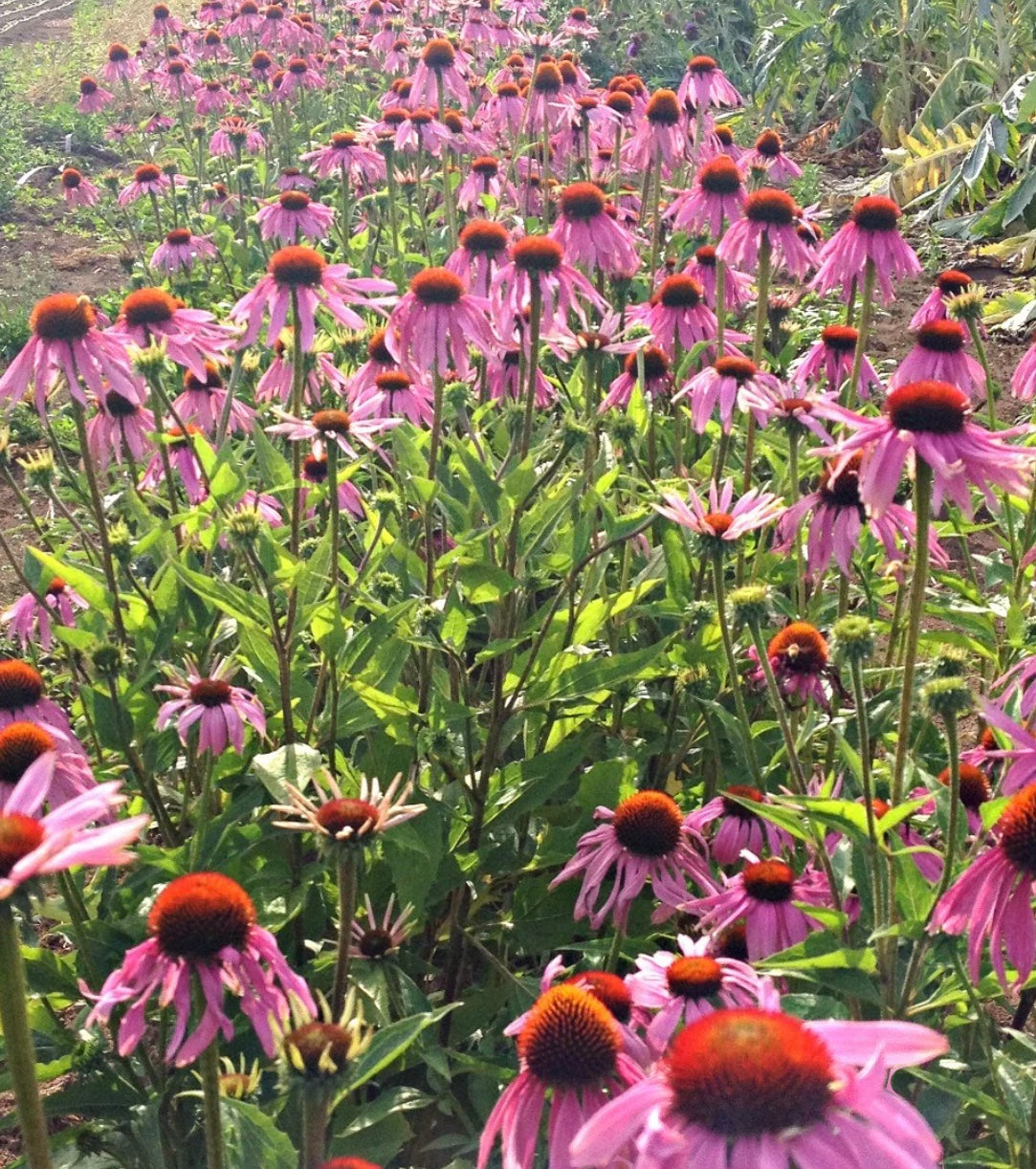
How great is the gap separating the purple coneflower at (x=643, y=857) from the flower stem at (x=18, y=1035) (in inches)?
31.0

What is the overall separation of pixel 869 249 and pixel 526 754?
4.11ft

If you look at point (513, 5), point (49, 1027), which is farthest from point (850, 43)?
point (49, 1027)

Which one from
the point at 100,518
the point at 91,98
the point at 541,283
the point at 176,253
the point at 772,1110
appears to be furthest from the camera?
the point at 91,98

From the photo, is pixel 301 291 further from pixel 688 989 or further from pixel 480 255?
pixel 688 989

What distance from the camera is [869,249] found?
8.25ft

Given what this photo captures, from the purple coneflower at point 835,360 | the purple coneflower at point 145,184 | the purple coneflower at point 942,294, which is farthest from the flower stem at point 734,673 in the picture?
the purple coneflower at point 145,184

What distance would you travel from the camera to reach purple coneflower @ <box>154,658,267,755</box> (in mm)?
1735

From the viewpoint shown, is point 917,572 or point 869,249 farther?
point 869,249

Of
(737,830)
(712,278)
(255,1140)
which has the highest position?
(712,278)

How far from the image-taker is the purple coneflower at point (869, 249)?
99.0 inches

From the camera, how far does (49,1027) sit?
1725 mm

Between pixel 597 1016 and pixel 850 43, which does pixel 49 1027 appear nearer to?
pixel 597 1016

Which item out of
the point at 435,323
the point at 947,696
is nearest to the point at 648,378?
the point at 435,323

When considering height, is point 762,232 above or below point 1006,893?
above
